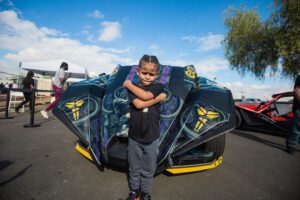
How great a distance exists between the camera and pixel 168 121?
5.88 feet

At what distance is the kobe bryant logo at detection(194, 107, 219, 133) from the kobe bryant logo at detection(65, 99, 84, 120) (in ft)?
3.95

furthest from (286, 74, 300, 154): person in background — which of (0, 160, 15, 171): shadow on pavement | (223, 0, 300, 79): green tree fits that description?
(223, 0, 300, 79): green tree

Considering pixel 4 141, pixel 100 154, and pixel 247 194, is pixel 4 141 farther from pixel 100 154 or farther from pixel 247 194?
pixel 247 194

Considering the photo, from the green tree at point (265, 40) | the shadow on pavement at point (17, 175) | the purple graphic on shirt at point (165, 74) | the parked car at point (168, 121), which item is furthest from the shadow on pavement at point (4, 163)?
the green tree at point (265, 40)

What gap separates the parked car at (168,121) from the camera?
1531mm

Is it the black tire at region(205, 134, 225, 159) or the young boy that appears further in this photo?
the black tire at region(205, 134, 225, 159)

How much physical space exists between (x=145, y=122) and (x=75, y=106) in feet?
3.06

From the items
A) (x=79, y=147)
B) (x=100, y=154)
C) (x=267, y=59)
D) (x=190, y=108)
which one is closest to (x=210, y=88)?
(x=190, y=108)

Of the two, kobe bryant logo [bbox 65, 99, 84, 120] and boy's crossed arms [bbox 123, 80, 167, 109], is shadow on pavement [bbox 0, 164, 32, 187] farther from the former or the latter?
boy's crossed arms [bbox 123, 80, 167, 109]

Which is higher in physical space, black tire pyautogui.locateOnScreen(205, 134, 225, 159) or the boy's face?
the boy's face

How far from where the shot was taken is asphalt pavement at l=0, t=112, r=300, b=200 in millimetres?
1453

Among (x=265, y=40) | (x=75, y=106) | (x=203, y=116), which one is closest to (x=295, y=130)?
(x=203, y=116)

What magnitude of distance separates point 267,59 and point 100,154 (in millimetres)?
14420

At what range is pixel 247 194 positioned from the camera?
1.57m
